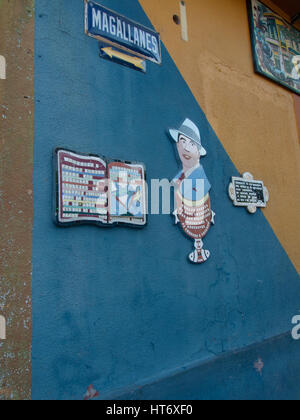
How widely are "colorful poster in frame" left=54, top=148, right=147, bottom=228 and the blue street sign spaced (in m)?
1.04

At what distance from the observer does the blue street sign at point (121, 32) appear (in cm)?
270

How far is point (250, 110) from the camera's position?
390 centimetres

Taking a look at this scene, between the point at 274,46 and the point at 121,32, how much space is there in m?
2.56

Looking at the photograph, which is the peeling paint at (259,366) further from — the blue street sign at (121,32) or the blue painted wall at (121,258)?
the blue street sign at (121,32)

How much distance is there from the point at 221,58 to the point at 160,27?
2.87ft

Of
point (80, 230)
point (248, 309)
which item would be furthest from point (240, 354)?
point (80, 230)

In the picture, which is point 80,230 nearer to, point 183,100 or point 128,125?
point 128,125

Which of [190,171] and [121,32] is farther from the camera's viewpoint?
[190,171]

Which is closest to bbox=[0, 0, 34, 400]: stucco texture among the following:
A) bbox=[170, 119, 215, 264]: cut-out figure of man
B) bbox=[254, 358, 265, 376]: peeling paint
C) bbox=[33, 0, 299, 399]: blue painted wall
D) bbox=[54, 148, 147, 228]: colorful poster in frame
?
bbox=[33, 0, 299, 399]: blue painted wall

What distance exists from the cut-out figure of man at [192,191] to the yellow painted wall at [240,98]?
43 centimetres

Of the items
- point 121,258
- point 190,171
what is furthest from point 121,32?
point 121,258

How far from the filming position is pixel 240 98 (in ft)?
12.5

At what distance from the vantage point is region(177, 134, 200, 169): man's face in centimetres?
307

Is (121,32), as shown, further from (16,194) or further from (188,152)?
(16,194)
